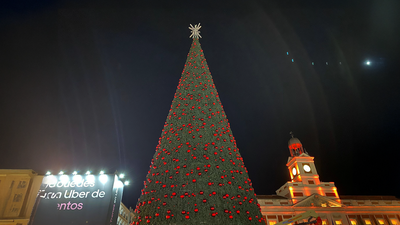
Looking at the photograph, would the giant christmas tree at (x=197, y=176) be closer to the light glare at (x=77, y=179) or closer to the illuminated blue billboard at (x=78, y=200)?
the illuminated blue billboard at (x=78, y=200)

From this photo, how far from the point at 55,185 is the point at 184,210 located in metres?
12.9

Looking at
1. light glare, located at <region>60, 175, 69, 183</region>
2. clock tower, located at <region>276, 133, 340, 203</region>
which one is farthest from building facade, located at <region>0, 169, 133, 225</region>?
clock tower, located at <region>276, 133, 340, 203</region>

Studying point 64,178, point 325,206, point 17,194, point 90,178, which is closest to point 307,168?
point 325,206

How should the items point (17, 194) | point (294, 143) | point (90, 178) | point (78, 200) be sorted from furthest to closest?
1. point (294, 143)
2. point (17, 194)
3. point (90, 178)
4. point (78, 200)

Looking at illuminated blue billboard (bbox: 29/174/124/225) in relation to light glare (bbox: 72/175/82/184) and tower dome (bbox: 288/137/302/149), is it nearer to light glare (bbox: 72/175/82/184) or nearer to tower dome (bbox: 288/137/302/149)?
light glare (bbox: 72/175/82/184)

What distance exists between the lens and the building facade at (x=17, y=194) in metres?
18.5

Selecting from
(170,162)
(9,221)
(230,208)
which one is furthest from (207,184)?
(9,221)

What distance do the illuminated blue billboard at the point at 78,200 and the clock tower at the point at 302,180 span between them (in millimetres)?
31571

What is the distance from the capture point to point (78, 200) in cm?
1302

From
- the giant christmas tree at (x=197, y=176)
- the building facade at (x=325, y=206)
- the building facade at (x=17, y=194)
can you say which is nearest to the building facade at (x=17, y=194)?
the building facade at (x=17, y=194)

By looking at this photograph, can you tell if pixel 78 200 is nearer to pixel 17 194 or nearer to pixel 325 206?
pixel 17 194

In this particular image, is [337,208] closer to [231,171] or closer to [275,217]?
[275,217]

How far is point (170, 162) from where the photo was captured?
607 centimetres

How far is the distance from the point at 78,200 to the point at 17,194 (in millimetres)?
12400
